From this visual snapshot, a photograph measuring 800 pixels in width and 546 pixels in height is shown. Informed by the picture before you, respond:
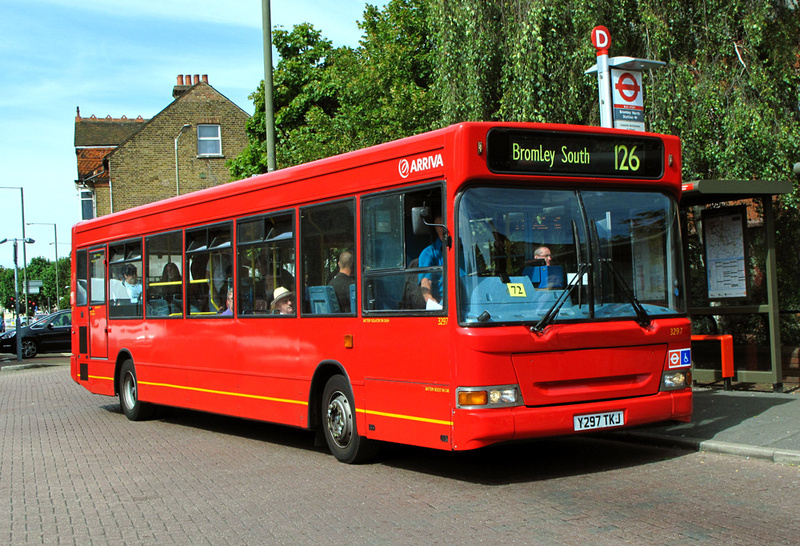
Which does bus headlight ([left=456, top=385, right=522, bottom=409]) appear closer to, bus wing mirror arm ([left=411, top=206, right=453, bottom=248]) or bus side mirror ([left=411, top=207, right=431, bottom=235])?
bus wing mirror arm ([left=411, top=206, right=453, bottom=248])

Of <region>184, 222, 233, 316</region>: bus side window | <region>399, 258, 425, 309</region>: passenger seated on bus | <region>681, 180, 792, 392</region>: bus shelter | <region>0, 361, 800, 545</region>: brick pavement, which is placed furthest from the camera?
<region>681, 180, 792, 392</region>: bus shelter

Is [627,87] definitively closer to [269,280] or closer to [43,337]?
[269,280]

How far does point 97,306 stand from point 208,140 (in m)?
39.9

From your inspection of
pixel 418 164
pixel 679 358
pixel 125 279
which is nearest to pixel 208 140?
pixel 125 279

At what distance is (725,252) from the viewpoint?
13.2 meters

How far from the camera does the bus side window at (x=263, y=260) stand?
9992 millimetres

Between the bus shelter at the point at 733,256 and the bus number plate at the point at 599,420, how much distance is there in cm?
492

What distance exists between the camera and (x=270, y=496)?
7574 mm

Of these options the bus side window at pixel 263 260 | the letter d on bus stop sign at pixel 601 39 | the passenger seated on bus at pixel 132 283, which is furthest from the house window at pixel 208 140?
the letter d on bus stop sign at pixel 601 39

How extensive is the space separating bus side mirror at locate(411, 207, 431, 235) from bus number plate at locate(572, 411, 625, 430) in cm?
194

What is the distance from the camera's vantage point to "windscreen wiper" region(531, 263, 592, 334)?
750 cm

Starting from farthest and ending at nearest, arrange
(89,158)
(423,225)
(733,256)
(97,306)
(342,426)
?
(89,158) → (97,306) → (733,256) → (342,426) → (423,225)

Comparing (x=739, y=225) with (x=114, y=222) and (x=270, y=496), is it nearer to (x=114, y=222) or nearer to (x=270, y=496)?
(x=270, y=496)

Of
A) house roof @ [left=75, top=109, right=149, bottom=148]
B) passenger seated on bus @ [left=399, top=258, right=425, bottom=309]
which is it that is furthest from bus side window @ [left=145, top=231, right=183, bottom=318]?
house roof @ [left=75, top=109, right=149, bottom=148]
